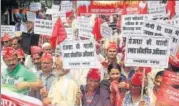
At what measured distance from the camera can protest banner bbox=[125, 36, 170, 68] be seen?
3354 mm

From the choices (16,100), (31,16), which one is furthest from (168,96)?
(31,16)

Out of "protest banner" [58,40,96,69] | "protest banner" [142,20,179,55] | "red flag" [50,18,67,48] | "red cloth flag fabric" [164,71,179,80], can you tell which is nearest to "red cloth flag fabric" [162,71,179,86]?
"red cloth flag fabric" [164,71,179,80]

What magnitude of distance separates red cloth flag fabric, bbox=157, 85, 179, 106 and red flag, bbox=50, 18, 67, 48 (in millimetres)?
1002

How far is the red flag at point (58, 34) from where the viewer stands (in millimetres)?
3859

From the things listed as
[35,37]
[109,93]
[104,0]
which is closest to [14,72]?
[35,37]

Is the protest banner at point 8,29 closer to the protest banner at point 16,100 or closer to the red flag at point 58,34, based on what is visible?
the red flag at point 58,34

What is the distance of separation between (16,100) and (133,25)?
4.00ft

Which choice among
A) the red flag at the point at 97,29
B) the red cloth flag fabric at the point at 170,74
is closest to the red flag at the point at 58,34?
the red flag at the point at 97,29

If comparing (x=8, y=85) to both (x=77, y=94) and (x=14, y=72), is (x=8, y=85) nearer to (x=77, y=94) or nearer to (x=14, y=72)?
(x=14, y=72)

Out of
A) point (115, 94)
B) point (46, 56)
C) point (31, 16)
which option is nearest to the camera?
point (115, 94)

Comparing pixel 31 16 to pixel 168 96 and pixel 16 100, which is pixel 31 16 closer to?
pixel 16 100

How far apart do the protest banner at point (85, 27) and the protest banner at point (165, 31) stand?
68 centimetres

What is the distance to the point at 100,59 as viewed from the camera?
3596 mm

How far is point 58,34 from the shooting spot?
3.92 m
